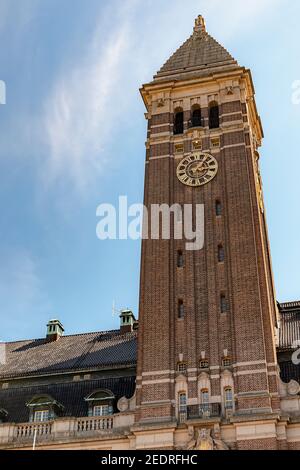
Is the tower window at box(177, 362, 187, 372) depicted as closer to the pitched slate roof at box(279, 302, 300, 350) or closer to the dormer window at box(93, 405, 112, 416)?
the dormer window at box(93, 405, 112, 416)

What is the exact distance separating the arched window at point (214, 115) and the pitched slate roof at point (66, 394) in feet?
65.7

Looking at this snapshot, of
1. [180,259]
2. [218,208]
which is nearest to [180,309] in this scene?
[180,259]

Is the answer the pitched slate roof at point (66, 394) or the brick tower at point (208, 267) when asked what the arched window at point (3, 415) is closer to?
the pitched slate roof at point (66, 394)

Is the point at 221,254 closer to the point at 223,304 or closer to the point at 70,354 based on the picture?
the point at 223,304

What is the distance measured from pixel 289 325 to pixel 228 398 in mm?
10533

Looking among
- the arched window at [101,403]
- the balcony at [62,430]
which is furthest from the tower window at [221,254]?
the balcony at [62,430]

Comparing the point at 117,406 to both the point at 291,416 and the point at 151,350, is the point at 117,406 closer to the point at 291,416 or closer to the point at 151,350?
the point at 151,350

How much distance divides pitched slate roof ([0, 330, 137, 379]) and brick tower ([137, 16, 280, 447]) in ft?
18.4

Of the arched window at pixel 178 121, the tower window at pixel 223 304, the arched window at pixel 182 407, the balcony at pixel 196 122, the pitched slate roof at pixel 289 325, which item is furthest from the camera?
the arched window at pixel 178 121

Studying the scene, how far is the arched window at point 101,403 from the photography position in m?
50.1

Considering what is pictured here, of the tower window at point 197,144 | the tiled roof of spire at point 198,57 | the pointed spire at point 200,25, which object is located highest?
the pointed spire at point 200,25

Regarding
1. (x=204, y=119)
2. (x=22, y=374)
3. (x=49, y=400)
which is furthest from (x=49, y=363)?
(x=204, y=119)

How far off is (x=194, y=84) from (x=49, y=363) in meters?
24.0

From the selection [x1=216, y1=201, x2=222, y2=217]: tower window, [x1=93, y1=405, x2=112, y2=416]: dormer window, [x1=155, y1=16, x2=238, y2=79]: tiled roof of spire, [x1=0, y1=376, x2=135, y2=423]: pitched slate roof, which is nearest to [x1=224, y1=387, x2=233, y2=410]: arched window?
[x1=0, y1=376, x2=135, y2=423]: pitched slate roof
